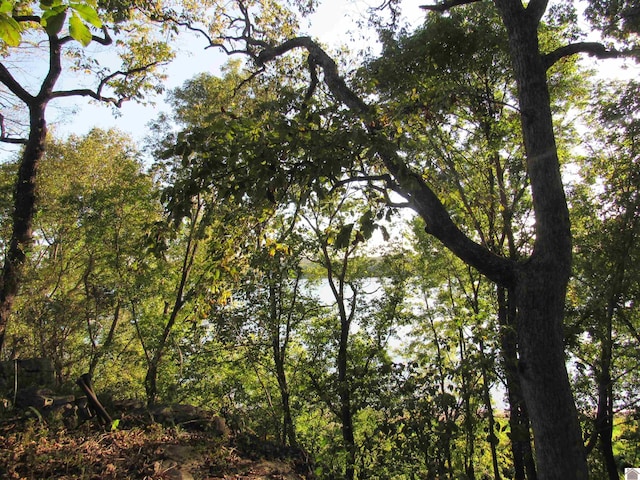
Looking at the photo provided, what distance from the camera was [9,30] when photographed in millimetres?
1123

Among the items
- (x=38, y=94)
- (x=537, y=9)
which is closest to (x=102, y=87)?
(x=38, y=94)

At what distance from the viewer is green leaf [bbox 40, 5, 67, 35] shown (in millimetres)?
1089

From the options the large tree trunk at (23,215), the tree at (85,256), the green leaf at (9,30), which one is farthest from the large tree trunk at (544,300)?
the large tree trunk at (23,215)

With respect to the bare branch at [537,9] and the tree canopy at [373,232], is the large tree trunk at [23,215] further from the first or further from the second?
the bare branch at [537,9]

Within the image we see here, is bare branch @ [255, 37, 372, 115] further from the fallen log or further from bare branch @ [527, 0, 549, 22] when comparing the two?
the fallen log

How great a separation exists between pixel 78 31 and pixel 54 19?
0.29 feet

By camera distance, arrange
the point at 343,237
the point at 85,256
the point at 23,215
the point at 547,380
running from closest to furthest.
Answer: the point at 343,237
the point at 547,380
the point at 23,215
the point at 85,256

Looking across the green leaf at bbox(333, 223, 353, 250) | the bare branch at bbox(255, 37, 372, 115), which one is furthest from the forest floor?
the bare branch at bbox(255, 37, 372, 115)

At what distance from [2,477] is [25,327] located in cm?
849

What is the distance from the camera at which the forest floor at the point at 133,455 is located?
113 inches

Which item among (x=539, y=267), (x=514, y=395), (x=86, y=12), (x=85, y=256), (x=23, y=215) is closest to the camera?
(x=86, y=12)

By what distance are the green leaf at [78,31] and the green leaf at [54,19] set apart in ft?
0.13

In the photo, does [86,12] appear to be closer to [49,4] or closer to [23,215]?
Result: [49,4]

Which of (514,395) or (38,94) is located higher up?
(38,94)
